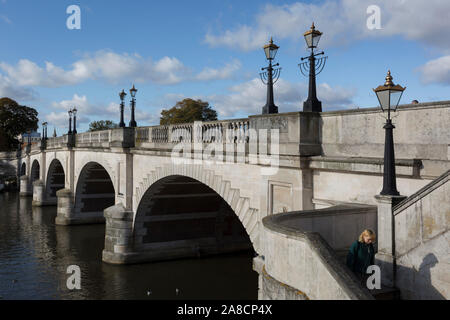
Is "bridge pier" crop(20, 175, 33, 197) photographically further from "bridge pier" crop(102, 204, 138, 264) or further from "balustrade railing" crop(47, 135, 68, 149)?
"bridge pier" crop(102, 204, 138, 264)

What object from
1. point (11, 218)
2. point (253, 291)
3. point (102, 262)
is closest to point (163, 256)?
point (102, 262)

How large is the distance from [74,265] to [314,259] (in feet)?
55.4

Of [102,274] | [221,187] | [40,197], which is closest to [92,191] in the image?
[40,197]

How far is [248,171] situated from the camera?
37.0ft

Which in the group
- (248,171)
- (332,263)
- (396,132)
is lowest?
(332,263)

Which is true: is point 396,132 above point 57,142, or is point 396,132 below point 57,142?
below

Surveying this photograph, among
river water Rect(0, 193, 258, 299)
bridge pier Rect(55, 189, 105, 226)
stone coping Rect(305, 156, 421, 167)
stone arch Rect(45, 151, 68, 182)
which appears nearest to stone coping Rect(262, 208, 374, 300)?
stone coping Rect(305, 156, 421, 167)

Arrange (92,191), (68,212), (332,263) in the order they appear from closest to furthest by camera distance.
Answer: (332,263), (68,212), (92,191)

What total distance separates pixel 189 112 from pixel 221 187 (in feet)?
151

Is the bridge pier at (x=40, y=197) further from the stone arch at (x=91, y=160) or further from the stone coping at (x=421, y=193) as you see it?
the stone coping at (x=421, y=193)

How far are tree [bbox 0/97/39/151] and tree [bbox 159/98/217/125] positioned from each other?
97.4ft

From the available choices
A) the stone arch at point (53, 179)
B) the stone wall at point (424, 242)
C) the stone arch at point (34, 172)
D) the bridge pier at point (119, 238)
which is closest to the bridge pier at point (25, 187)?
the stone arch at point (34, 172)

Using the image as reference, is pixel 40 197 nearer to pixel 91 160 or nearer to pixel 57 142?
pixel 57 142

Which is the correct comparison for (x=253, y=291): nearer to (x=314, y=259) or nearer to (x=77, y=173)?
(x=314, y=259)
